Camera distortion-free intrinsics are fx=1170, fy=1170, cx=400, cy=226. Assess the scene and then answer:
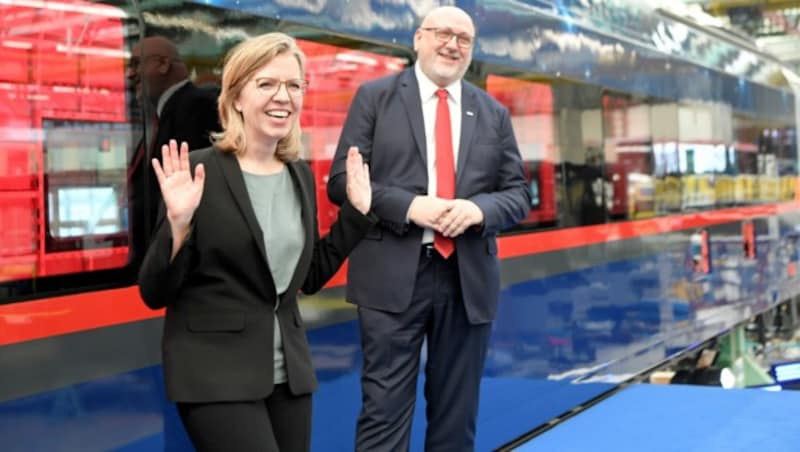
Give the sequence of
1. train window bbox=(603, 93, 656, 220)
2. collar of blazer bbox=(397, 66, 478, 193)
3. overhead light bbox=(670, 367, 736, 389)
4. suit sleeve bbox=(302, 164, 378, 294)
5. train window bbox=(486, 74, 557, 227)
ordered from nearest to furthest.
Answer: suit sleeve bbox=(302, 164, 378, 294) < collar of blazer bbox=(397, 66, 478, 193) < train window bbox=(486, 74, 557, 227) < train window bbox=(603, 93, 656, 220) < overhead light bbox=(670, 367, 736, 389)

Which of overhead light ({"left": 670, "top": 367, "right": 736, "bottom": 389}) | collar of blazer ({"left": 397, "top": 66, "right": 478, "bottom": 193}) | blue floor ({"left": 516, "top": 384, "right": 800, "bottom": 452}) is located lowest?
overhead light ({"left": 670, "top": 367, "right": 736, "bottom": 389})

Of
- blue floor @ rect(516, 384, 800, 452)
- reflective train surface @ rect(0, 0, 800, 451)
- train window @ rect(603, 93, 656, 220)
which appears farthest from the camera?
train window @ rect(603, 93, 656, 220)

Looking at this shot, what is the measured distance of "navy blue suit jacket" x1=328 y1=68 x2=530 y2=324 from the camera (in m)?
3.29

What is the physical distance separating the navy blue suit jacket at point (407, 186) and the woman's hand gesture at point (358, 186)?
530 mm

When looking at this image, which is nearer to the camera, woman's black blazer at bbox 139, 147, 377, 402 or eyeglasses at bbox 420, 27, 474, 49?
woman's black blazer at bbox 139, 147, 377, 402

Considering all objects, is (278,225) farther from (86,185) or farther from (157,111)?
(157,111)

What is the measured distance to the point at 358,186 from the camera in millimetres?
2697

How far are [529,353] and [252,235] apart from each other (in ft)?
11.0

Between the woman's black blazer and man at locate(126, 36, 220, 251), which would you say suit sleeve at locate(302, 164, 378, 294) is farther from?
man at locate(126, 36, 220, 251)

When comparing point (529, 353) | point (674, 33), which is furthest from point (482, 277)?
point (674, 33)

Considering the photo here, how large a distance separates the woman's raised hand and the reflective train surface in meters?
0.62

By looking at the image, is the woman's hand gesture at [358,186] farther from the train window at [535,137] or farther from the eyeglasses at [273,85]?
the train window at [535,137]

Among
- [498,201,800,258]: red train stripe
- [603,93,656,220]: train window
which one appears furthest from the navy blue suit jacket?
[603,93,656,220]: train window

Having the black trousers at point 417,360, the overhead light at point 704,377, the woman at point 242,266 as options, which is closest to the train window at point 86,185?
the woman at point 242,266
